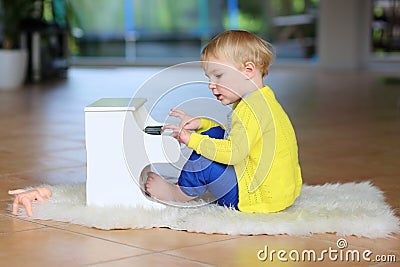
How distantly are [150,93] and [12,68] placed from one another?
5.05 meters

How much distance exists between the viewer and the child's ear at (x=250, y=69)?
93.5 inches

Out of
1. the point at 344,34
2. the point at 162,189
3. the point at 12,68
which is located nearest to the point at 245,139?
the point at 162,189

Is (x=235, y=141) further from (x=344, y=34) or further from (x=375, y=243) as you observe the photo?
(x=344, y=34)

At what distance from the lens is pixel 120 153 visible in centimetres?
241

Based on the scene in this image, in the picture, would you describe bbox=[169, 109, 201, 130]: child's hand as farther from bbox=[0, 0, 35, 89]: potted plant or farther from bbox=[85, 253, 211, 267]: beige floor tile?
bbox=[0, 0, 35, 89]: potted plant

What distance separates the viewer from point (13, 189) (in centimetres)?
285

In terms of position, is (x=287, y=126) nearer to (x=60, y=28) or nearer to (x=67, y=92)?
A: (x=67, y=92)

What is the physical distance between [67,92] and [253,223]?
16.4ft

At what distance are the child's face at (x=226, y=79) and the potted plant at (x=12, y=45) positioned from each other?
5.05m

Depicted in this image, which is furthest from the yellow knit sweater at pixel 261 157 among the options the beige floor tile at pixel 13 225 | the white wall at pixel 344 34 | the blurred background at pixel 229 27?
the white wall at pixel 344 34

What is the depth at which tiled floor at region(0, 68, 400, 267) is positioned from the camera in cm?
203

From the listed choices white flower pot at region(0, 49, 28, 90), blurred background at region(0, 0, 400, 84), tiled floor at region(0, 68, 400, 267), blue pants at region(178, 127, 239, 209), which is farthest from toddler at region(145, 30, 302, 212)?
blurred background at region(0, 0, 400, 84)

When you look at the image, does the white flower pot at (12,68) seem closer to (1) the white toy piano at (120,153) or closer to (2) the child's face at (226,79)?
(1) the white toy piano at (120,153)

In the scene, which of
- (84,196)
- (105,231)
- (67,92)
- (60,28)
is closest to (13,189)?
(84,196)
